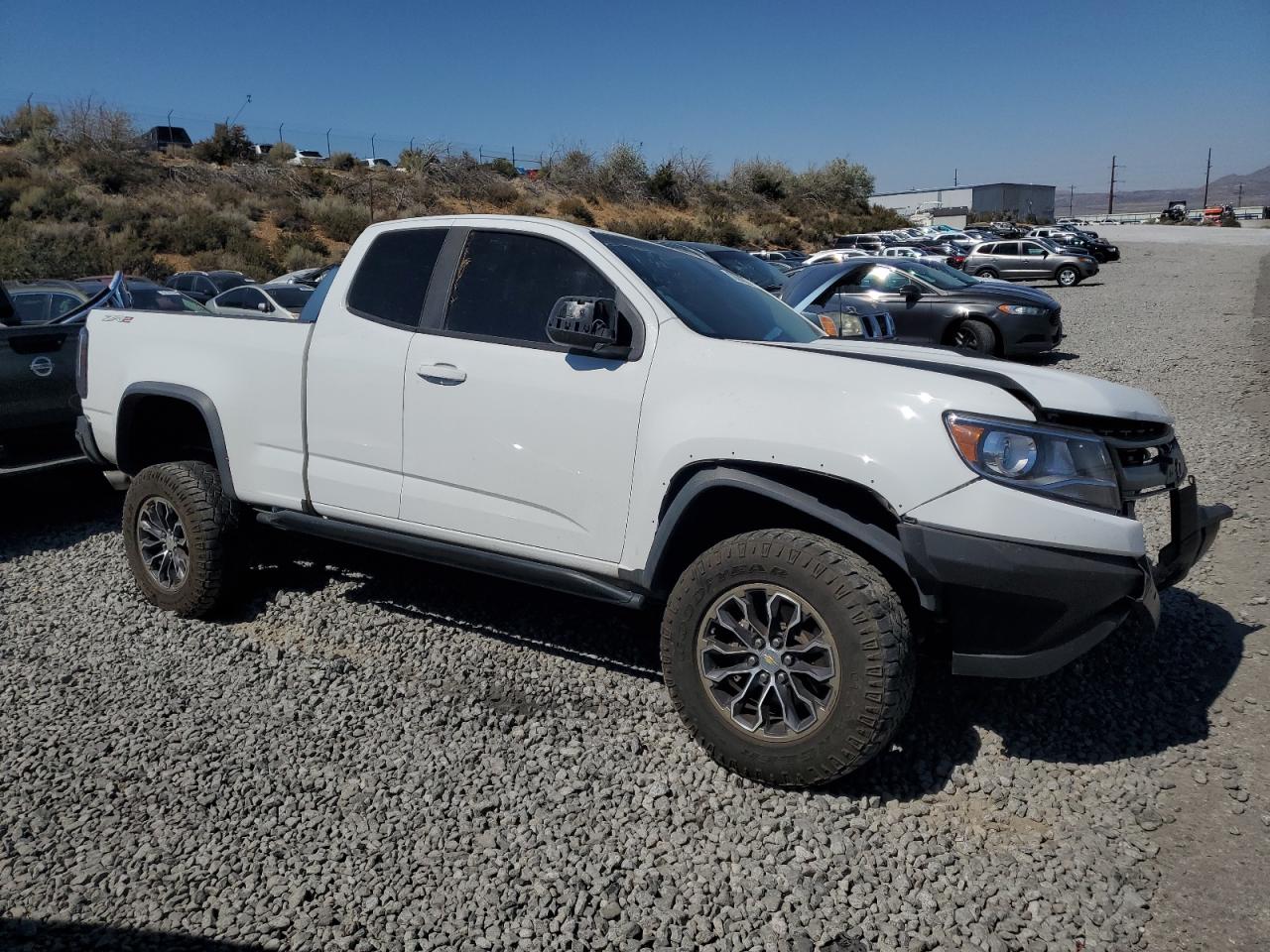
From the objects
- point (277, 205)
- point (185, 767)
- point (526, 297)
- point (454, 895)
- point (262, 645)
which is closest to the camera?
point (454, 895)

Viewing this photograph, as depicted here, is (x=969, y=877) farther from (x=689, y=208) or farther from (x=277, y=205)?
(x=689, y=208)

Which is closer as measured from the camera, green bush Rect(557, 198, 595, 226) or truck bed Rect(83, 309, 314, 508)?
truck bed Rect(83, 309, 314, 508)

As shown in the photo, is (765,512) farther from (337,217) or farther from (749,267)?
(337,217)

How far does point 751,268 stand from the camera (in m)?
14.1

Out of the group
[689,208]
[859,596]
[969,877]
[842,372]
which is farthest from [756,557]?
[689,208]

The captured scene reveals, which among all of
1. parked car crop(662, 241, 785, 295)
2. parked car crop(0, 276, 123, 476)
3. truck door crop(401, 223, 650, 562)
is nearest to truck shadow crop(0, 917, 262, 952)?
truck door crop(401, 223, 650, 562)

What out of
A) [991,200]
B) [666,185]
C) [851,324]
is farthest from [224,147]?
[991,200]

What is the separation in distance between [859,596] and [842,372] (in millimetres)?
765

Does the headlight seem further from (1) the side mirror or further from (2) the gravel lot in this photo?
(1) the side mirror

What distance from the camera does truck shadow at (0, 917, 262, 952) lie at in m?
2.63

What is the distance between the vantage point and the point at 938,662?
14.0 feet

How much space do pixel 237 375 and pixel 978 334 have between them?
35.7ft

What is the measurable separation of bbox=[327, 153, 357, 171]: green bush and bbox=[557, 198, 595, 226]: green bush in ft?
39.7

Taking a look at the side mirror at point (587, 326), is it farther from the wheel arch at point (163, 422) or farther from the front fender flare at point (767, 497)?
the wheel arch at point (163, 422)
